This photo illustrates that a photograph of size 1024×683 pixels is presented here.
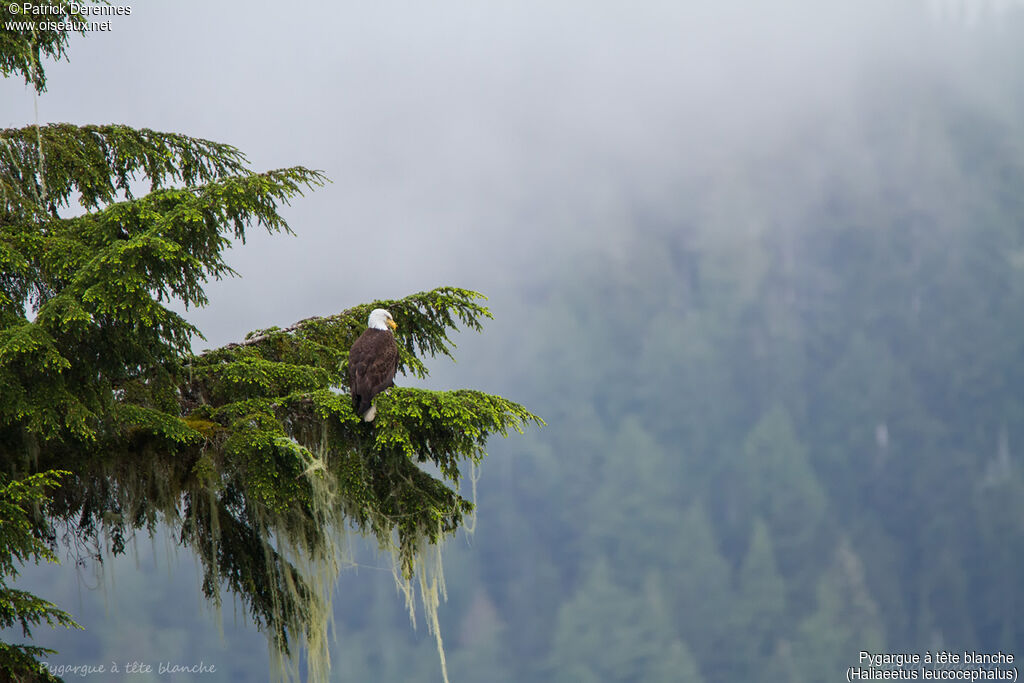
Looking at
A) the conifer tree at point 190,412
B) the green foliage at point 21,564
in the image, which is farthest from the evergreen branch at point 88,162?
the green foliage at point 21,564

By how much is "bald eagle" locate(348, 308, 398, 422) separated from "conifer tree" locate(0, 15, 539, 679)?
0.14 meters

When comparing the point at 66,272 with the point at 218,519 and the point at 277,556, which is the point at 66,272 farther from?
the point at 277,556

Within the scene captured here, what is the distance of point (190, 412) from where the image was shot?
6.57 m

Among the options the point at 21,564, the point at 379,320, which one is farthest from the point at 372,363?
the point at 21,564

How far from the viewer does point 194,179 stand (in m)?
8.02

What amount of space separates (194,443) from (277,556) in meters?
1.54

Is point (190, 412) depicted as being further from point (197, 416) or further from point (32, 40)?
point (32, 40)

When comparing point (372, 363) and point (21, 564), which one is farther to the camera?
point (372, 363)

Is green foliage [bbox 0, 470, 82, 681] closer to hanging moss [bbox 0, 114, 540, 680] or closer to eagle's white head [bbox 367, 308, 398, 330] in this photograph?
hanging moss [bbox 0, 114, 540, 680]

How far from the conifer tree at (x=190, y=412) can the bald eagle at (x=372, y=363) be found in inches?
5.5

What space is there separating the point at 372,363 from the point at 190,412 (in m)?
1.19

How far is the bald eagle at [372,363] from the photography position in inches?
241

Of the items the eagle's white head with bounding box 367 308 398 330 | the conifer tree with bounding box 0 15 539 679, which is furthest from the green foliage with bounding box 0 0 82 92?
the eagle's white head with bounding box 367 308 398 330

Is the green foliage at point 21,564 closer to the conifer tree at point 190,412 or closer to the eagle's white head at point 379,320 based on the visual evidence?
the conifer tree at point 190,412
